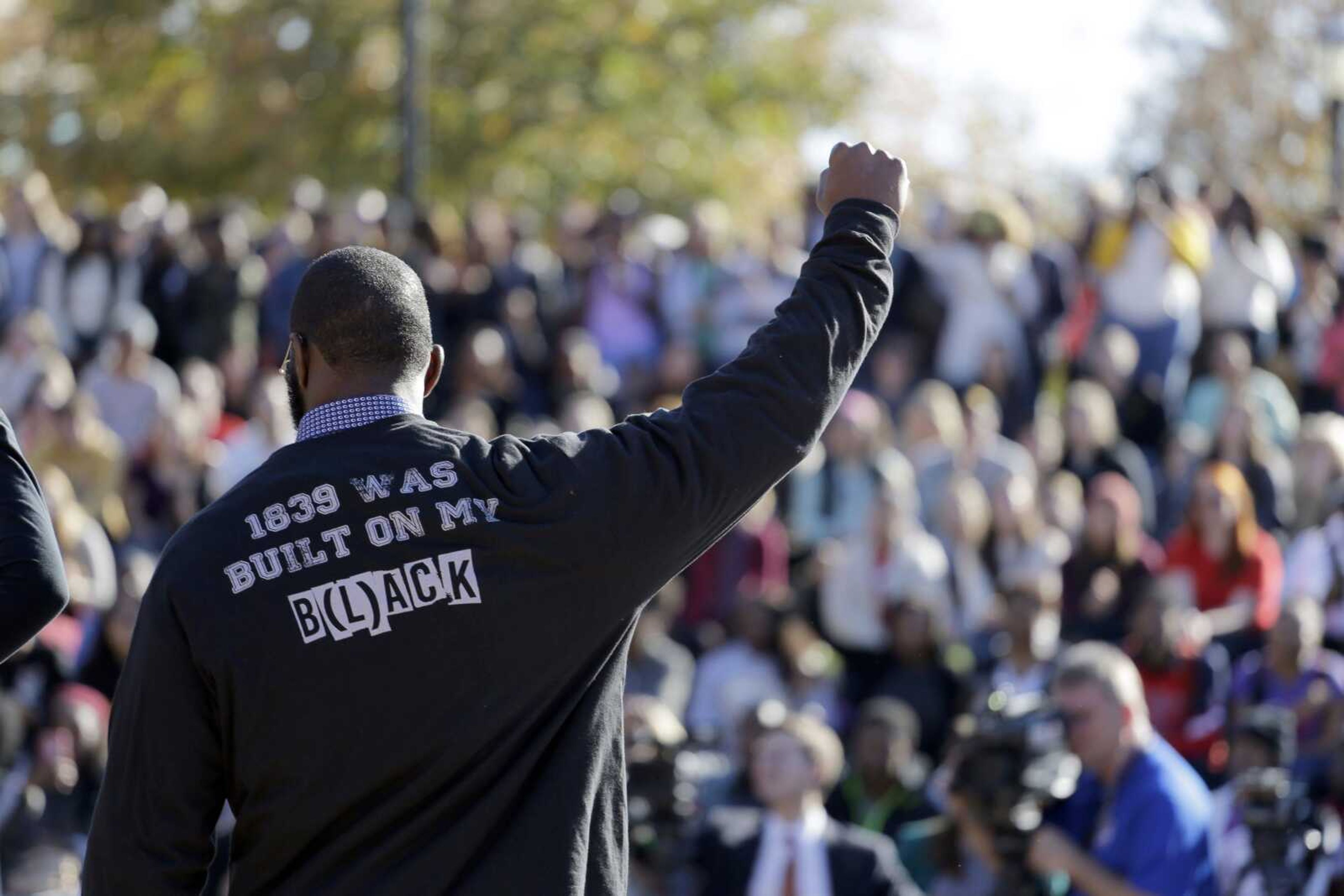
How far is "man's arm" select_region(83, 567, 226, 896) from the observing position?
273 centimetres

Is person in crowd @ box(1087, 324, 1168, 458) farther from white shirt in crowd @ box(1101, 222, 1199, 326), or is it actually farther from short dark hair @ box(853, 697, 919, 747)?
short dark hair @ box(853, 697, 919, 747)

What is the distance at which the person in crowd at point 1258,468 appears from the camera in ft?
32.0

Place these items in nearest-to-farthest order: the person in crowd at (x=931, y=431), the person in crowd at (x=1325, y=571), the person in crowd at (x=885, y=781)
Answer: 1. the person in crowd at (x=885, y=781)
2. the person in crowd at (x=1325, y=571)
3. the person in crowd at (x=931, y=431)

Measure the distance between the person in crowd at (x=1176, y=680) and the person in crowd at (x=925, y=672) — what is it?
88 centimetres

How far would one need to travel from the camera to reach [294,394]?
9.72 ft

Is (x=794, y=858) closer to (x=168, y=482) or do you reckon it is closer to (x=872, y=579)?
(x=872, y=579)

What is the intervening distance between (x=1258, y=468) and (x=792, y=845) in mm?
3905

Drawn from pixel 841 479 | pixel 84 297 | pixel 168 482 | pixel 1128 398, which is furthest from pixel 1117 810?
pixel 84 297

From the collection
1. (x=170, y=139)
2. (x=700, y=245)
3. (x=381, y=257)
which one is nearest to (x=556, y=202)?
(x=170, y=139)

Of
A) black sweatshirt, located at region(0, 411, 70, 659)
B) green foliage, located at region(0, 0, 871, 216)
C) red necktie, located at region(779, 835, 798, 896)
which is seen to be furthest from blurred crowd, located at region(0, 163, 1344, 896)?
green foliage, located at region(0, 0, 871, 216)

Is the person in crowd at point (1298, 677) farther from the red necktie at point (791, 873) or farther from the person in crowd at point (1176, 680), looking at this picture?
the red necktie at point (791, 873)

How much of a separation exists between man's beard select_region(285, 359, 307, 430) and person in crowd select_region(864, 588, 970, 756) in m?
5.98

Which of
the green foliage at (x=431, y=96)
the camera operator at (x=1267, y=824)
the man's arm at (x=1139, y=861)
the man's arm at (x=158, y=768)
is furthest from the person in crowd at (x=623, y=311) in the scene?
the man's arm at (x=158, y=768)

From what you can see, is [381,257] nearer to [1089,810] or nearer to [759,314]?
[1089,810]
